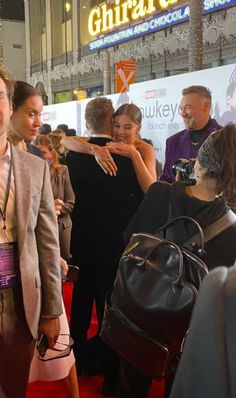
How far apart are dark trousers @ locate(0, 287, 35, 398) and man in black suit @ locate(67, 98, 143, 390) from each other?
99 cm

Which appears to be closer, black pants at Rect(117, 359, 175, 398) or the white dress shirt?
the white dress shirt

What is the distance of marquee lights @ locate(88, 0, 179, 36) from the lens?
482 inches

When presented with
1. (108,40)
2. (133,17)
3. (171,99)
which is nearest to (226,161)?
(171,99)

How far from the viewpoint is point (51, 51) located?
19.0 meters

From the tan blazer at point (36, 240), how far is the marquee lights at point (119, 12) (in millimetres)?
10795

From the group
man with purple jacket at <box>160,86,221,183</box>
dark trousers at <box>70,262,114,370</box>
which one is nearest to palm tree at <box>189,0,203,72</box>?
man with purple jacket at <box>160,86,221,183</box>

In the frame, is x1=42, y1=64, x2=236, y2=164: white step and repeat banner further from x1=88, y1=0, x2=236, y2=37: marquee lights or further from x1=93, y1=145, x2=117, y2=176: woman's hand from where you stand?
x1=88, y1=0, x2=236, y2=37: marquee lights

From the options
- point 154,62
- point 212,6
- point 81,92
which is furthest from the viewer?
point 81,92

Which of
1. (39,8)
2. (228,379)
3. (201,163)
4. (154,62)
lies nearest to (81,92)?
(154,62)

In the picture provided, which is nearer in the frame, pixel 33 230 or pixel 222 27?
pixel 33 230

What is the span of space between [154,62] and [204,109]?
1043 cm

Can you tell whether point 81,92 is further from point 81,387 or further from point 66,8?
point 81,387

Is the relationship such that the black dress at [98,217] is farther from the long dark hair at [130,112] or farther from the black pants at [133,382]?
the black pants at [133,382]

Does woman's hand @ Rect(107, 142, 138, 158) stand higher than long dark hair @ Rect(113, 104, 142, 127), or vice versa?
long dark hair @ Rect(113, 104, 142, 127)
